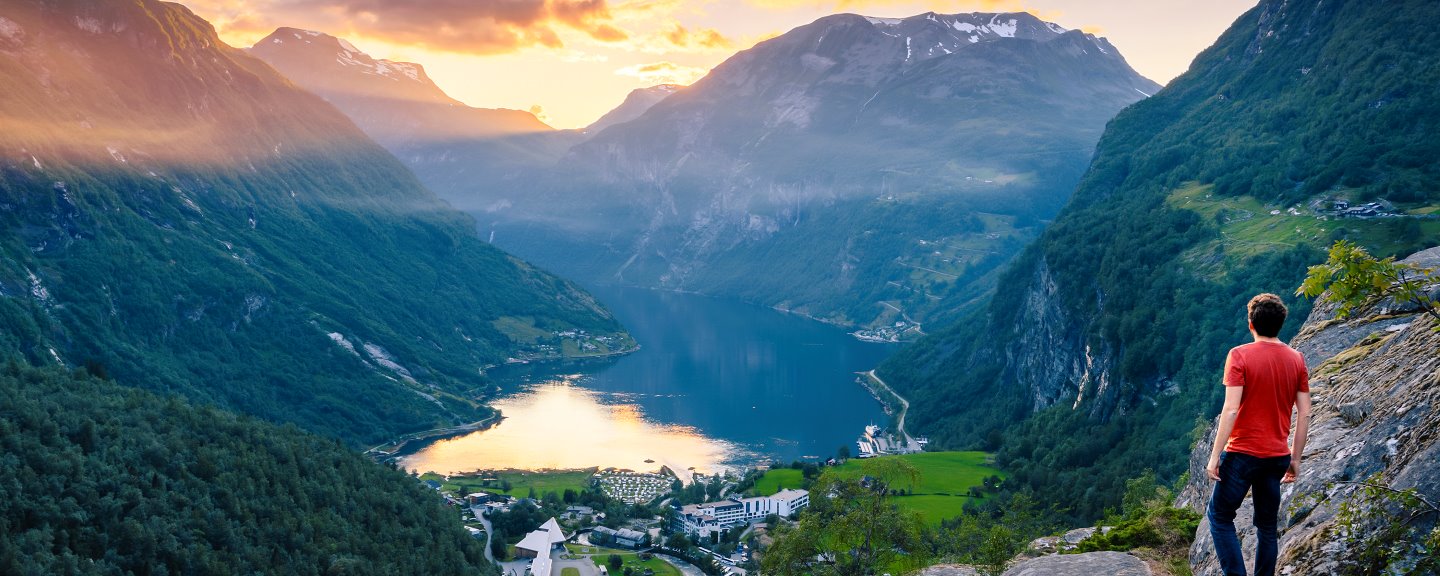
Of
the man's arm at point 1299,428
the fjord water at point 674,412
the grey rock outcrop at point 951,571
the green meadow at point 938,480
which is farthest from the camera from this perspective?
the fjord water at point 674,412

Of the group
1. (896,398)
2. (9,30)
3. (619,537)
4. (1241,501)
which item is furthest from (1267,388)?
(9,30)

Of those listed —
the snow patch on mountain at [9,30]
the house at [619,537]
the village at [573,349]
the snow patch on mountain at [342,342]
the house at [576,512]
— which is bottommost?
the house at [619,537]

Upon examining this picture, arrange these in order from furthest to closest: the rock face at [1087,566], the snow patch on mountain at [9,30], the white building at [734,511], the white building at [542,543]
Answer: the snow patch on mountain at [9,30]
the white building at [734,511]
the white building at [542,543]
the rock face at [1087,566]

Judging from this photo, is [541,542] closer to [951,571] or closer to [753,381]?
[951,571]

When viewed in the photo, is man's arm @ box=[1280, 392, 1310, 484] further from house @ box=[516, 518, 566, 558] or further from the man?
house @ box=[516, 518, 566, 558]

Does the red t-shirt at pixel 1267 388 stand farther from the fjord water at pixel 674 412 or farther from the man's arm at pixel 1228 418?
the fjord water at pixel 674 412

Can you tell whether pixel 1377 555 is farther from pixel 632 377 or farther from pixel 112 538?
pixel 632 377

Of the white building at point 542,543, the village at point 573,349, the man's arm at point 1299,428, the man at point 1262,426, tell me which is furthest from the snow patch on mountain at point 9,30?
the man's arm at point 1299,428
